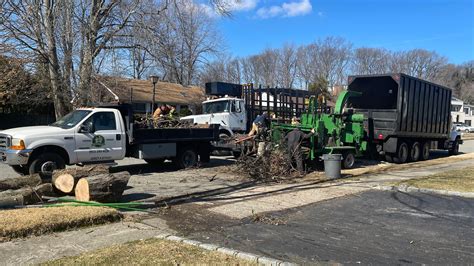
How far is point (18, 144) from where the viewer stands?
10523 mm

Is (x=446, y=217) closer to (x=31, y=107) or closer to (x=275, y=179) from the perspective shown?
(x=275, y=179)

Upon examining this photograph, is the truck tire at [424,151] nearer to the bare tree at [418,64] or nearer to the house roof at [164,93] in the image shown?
the house roof at [164,93]

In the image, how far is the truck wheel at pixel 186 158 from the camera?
14161mm

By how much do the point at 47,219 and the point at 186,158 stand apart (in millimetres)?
8026

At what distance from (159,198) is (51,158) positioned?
12.1ft

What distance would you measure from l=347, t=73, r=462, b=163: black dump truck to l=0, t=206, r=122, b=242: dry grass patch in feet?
45.7

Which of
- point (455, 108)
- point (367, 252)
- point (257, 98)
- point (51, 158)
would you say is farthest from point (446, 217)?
point (455, 108)

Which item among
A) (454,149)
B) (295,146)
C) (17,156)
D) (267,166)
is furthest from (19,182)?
(454,149)

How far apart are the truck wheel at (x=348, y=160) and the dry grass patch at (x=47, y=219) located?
10.5 meters

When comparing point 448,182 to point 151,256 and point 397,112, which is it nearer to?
point 397,112

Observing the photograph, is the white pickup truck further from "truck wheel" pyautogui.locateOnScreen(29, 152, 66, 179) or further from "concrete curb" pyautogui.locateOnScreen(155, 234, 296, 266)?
"concrete curb" pyautogui.locateOnScreen(155, 234, 296, 266)

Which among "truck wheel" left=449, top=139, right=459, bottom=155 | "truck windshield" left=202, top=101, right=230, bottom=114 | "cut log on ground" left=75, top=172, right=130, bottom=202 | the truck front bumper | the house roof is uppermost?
the house roof

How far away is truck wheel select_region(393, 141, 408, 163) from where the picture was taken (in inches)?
739

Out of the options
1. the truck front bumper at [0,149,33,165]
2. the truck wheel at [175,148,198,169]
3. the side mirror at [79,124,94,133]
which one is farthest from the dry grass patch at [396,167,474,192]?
the truck front bumper at [0,149,33,165]
